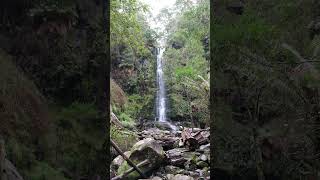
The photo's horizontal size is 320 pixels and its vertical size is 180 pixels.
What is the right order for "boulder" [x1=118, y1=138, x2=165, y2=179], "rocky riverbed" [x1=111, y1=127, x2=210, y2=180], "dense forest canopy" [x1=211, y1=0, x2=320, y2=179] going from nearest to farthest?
"dense forest canopy" [x1=211, y1=0, x2=320, y2=179] → "rocky riverbed" [x1=111, y1=127, x2=210, y2=180] → "boulder" [x1=118, y1=138, x2=165, y2=179]

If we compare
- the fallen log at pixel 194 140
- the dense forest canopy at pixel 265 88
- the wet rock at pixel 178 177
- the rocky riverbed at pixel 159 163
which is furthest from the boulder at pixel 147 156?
the dense forest canopy at pixel 265 88

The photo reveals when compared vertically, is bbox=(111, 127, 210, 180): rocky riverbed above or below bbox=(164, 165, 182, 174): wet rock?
above

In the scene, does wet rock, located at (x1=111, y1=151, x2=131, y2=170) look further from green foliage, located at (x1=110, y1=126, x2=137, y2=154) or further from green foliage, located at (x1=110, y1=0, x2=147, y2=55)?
green foliage, located at (x1=110, y1=0, x2=147, y2=55)

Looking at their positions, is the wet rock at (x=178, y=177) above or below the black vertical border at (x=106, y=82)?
below

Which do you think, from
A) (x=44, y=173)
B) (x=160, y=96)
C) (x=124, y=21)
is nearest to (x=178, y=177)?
(x=44, y=173)

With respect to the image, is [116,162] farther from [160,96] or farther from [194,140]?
[160,96]

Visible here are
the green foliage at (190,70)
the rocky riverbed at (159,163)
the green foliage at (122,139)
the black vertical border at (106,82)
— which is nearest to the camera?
the black vertical border at (106,82)

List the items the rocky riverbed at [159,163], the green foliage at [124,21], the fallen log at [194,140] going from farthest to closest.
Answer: the fallen log at [194,140] < the green foliage at [124,21] < the rocky riverbed at [159,163]

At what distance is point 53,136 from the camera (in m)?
4.56

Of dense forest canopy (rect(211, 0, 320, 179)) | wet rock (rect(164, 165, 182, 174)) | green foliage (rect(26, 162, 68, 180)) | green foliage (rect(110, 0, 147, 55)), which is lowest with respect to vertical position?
wet rock (rect(164, 165, 182, 174))

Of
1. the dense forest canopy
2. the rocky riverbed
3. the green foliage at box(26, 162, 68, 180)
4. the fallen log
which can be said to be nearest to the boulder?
the rocky riverbed

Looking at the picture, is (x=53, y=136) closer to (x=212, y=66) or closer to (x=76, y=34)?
(x=76, y=34)

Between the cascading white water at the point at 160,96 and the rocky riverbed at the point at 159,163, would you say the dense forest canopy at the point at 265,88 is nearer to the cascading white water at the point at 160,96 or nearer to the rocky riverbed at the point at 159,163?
the rocky riverbed at the point at 159,163

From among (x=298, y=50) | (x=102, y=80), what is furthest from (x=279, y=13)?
(x=102, y=80)
